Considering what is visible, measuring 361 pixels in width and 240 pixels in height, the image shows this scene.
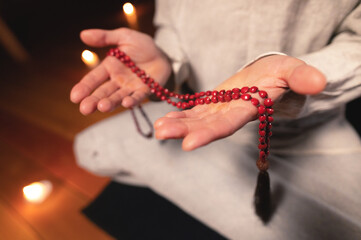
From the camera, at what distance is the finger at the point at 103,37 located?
0.45 metres

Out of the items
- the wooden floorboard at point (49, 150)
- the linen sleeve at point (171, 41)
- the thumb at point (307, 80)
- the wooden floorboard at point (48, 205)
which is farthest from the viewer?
the wooden floorboard at point (49, 150)

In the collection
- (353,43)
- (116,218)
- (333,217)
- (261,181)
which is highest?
(353,43)

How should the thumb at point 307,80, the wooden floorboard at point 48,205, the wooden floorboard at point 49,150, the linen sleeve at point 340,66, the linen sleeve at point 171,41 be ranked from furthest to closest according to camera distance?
the wooden floorboard at point 49,150 < the wooden floorboard at point 48,205 < the linen sleeve at point 171,41 < the linen sleeve at point 340,66 < the thumb at point 307,80

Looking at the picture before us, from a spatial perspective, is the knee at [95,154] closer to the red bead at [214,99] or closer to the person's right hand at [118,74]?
the person's right hand at [118,74]

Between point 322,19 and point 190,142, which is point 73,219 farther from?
point 322,19

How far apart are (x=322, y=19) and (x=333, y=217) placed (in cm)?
33

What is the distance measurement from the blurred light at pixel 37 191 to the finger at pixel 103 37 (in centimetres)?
58

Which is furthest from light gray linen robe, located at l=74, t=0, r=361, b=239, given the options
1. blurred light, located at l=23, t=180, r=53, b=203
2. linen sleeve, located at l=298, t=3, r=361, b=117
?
blurred light, located at l=23, t=180, r=53, b=203

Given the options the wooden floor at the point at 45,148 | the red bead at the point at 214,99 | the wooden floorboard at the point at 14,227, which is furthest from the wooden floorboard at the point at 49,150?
the red bead at the point at 214,99

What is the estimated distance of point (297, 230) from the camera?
399mm

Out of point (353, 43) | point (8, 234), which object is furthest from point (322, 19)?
point (8, 234)

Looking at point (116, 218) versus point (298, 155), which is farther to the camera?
point (116, 218)

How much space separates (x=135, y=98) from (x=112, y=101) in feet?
0.15

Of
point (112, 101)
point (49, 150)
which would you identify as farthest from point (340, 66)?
point (49, 150)
